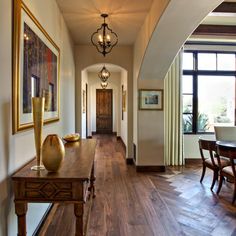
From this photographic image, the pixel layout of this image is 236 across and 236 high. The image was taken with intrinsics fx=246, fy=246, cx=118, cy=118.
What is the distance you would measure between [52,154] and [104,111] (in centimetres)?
1153

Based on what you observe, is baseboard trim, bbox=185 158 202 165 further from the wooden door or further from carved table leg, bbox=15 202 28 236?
the wooden door

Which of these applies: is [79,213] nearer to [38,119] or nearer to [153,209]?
[38,119]

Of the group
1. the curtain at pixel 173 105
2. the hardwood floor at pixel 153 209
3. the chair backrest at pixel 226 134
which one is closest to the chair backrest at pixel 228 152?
the hardwood floor at pixel 153 209

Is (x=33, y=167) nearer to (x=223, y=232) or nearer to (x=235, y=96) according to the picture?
(x=223, y=232)

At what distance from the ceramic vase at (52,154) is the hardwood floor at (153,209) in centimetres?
118

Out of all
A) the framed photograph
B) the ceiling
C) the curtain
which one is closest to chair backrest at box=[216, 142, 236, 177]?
the framed photograph

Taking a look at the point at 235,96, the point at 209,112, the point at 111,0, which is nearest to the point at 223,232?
the point at 111,0

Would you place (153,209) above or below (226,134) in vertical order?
below

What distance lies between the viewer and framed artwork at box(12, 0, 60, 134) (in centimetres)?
195

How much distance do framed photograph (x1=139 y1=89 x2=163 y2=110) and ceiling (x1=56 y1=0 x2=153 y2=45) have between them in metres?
1.27

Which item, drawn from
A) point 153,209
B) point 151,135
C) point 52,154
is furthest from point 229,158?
point 52,154

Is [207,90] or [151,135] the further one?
[207,90]

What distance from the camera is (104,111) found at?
43.9 ft

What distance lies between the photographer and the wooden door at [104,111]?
43.7 feet
